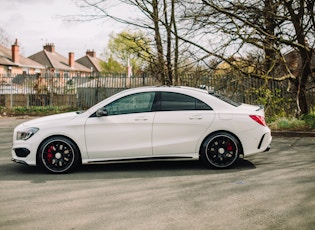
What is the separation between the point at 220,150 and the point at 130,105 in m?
1.88

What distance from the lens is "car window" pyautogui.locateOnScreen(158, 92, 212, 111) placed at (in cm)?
765

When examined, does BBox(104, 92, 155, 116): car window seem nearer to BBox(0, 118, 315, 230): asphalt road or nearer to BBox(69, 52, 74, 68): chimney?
BBox(0, 118, 315, 230): asphalt road

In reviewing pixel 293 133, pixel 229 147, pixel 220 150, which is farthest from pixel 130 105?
pixel 293 133

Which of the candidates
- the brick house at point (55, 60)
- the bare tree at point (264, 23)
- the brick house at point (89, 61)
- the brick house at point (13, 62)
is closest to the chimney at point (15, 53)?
the brick house at point (13, 62)

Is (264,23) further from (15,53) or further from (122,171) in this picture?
(15,53)

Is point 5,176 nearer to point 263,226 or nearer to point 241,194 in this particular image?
point 241,194

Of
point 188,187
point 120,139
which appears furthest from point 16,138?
point 188,187

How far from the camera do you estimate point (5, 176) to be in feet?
23.9

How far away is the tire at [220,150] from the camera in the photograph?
24.6 feet

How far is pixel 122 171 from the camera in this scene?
300 inches

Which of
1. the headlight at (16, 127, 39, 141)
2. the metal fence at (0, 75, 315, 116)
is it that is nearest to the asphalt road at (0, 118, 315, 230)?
the headlight at (16, 127, 39, 141)

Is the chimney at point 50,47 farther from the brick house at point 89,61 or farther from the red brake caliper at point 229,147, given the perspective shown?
the red brake caliper at point 229,147

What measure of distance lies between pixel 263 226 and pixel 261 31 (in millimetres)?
10208

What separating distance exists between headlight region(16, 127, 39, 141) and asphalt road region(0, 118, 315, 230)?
0.67m
